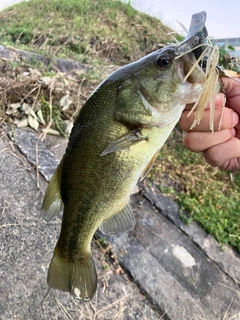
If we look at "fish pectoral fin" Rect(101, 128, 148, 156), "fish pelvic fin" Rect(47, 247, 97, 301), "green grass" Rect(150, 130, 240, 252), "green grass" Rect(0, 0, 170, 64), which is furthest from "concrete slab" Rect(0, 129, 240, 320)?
"green grass" Rect(0, 0, 170, 64)

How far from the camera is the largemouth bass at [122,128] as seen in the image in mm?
1141

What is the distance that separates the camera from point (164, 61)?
114 centimetres

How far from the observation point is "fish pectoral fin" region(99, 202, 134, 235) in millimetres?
1340

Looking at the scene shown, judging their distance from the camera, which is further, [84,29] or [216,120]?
[84,29]

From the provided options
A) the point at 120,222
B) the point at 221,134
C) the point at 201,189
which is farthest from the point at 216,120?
the point at 201,189

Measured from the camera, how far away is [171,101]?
1.15 meters

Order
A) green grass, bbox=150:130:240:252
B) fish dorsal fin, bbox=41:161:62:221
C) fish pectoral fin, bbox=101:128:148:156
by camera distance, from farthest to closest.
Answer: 1. green grass, bbox=150:130:240:252
2. fish dorsal fin, bbox=41:161:62:221
3. fish pectoral fin, bbox=101:128:148:156

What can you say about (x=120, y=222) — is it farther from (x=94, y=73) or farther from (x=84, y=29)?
(x=84, y=29)

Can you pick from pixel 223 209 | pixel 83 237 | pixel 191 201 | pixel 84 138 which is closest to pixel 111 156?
pixel 84 138

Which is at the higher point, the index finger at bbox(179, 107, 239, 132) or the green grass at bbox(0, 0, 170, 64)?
the index finger at bbox(179, 107, 239, 132)

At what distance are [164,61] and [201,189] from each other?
2.96 meters

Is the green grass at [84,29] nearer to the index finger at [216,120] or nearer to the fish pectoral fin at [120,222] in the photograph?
the index finger at [216,120]

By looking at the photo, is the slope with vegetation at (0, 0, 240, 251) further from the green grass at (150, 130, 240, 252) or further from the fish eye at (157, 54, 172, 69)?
the fish eye at (157, 54, 172, 69)

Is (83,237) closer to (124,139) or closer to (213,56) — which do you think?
(124,139)
